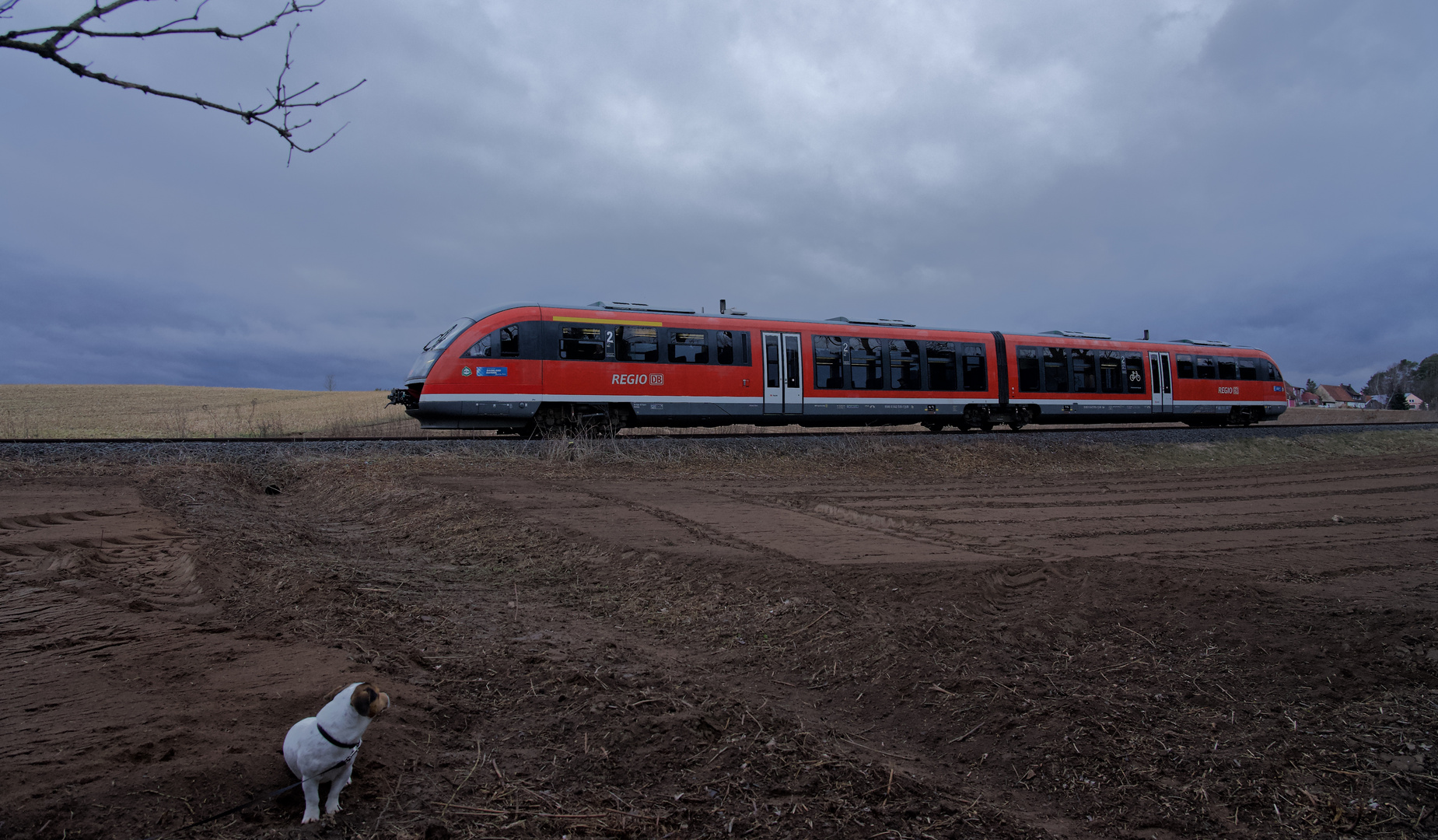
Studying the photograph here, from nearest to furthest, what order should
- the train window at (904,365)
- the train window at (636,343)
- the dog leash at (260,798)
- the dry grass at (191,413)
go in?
the dog leash at (260,798), the train window at (636,343), the train window at (904,365), the dry grass at (191,413)

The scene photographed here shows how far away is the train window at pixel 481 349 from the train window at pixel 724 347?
16.5 ft

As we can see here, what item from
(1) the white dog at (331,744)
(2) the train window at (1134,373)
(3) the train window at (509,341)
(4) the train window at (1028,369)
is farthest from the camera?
(2) the train window at (1134,373)

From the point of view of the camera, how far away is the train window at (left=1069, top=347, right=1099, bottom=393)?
73.9 feet

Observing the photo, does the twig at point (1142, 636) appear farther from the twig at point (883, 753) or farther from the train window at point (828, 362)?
the train window at point (828, 362)

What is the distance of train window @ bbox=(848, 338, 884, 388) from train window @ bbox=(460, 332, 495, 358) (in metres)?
8.79

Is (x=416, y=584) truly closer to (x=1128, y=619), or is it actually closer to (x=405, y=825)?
(x=405, y=825)

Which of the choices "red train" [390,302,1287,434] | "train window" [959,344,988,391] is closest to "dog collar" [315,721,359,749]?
"red train" [390,302,1287,434]

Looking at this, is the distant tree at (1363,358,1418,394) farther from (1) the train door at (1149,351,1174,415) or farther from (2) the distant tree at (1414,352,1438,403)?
(1) the train door at (1149,351,1174,415)

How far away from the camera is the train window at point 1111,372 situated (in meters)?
22.9

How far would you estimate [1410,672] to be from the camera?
3.90 m

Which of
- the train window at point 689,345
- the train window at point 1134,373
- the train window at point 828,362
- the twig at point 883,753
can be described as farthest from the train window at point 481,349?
the train window at point 1134,373

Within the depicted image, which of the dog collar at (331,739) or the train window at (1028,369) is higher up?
the train window at (1028,369)

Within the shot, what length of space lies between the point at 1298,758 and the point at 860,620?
2346 millimetres

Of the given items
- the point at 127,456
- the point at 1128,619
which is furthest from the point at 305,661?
the point at 127,456
